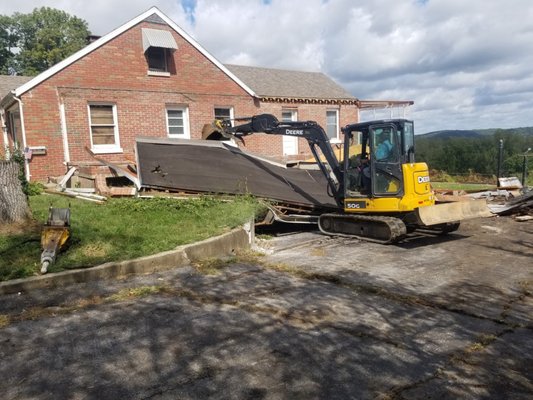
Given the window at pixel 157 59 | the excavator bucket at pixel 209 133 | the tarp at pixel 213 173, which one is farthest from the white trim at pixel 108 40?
the tarp at pixel 213 173

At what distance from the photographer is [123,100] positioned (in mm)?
16734

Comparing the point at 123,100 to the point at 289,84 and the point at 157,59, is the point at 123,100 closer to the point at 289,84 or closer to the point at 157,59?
the point at 157,59

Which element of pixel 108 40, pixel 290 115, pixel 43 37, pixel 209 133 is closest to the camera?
pixel 209 133

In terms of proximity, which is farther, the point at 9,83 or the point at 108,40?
the point at 9,83

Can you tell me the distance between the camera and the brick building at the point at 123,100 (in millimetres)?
15258

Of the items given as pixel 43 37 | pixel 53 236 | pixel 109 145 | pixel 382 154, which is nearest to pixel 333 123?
pixel 109 145

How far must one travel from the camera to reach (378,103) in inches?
977

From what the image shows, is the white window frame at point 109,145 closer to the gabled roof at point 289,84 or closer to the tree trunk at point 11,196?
the gabled roof at point 289,84

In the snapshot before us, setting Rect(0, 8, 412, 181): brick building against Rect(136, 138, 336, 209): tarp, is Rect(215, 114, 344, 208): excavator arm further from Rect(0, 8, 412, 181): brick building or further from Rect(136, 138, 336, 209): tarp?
Rect(0, 8, 412, 181): brick building

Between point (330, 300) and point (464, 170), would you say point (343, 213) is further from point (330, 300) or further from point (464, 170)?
point (464, 170)

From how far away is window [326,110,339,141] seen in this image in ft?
78.0

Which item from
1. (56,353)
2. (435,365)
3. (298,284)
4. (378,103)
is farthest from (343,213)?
(378,103)

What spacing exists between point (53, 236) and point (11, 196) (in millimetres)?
1928

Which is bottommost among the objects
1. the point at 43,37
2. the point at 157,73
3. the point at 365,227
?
the point at 365,227
